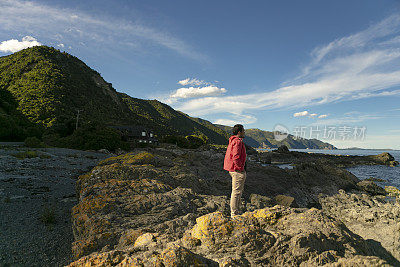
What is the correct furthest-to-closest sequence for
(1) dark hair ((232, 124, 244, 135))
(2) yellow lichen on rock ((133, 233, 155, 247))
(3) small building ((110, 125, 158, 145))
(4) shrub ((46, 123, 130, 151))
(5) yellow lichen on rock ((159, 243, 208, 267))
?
1. (3) small building ((110, 125, 158, 145))
2. (4) shrub ((46, 123, 130, 151))
3. (1) dark hair ((232, 124, 244, 135))
4. (2) yellow lichen on rock ((133, 233, 155, 247))
5. (5) yellow lichen on rock ((159, 243, 208, 267))

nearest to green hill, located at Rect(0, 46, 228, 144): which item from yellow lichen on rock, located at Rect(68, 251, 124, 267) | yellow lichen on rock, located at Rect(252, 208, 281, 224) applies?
yellow lichen on rock, located at Rect(68, 251, 124, 267)

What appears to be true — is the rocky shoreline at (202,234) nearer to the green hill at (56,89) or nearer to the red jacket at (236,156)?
the red jacket at (236,156)

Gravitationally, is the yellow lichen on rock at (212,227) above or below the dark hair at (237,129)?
below

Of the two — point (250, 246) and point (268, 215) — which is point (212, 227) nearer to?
point (250, 246)

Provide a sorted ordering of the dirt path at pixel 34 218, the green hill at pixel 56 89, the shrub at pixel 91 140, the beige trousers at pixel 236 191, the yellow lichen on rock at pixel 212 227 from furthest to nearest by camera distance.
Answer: the green hill at pixel 56 89 → the shrub at pixel 91 140 → the beige trousers at pixel 236 191 → the dirt path at pixel 34 218 → the yellow lichen on rock at pixel 212 227

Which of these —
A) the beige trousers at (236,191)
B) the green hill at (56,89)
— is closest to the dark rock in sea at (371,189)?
the beige trousers at (236,191)

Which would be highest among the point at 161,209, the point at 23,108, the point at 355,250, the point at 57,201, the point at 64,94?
the point at 64,94

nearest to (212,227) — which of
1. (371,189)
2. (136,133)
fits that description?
(371,189)

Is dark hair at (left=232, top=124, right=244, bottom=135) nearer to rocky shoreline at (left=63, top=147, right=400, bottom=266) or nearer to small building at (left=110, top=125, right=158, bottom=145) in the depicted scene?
rocky shoreline at (left=63, top=147, right=400, bottom=266)

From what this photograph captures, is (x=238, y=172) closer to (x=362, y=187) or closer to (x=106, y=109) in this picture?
(x=362, y=187)

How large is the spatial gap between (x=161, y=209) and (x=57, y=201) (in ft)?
14.7

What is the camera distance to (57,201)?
6719 millimetres

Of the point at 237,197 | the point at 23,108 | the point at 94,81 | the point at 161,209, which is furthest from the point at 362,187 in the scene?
the point at 94,81

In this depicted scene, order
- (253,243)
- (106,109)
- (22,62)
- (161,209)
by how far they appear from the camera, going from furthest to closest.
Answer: (106,109)
(22,62)
(161,209)
(253,243)
